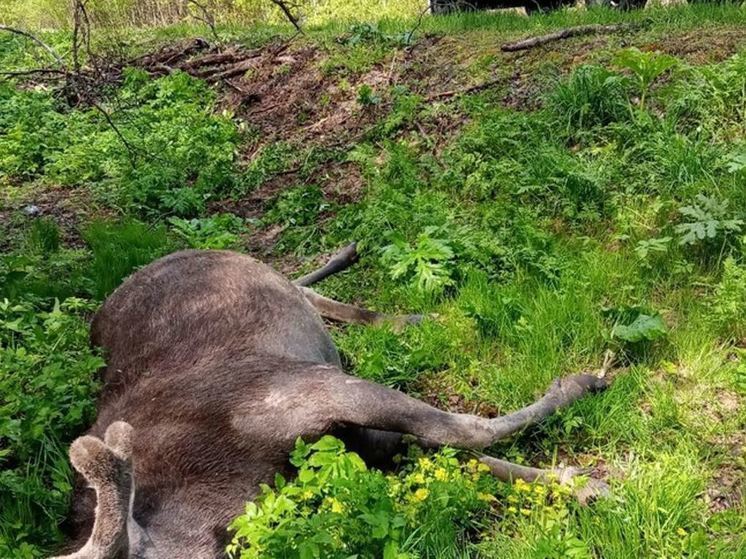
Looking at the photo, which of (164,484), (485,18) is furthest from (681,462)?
(485,18)

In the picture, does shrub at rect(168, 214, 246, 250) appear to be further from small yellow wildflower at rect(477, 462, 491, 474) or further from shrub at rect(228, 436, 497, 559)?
small yellow wildflower at rect(477, 462, 491, 474)

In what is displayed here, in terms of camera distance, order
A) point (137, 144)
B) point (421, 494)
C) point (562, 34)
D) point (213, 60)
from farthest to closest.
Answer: point (213, 60) → point (137, 144) → point (562, 34) → point (421, 494)

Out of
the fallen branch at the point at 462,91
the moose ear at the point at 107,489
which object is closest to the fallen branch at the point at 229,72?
the fallen branch at the point at 462,91

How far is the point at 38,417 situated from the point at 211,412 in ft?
2.87

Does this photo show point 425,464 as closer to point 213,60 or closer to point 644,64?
point 644,64

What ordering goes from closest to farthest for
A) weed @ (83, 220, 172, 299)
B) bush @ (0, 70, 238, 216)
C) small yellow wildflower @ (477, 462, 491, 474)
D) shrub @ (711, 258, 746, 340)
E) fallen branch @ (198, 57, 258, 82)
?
small yellow wildflower @ (477, 462, 491, 474)
shrub @ (711, 258, 746, 340)
weed @ (83, 220, 172, 299)
bush @ (0, 70, 238, 216)
fallen branch @ (198, 57, 258, 82)

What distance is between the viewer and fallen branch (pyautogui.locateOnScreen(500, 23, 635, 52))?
293 inches

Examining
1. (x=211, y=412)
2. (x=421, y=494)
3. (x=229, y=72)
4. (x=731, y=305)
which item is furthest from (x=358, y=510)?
(x=229, y=72)

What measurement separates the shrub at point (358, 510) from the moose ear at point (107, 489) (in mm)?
458

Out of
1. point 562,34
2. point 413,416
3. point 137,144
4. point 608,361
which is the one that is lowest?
point 608,361

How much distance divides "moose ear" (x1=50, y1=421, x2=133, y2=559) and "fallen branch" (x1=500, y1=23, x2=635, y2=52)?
245 inches

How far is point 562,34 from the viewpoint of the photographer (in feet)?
24.7

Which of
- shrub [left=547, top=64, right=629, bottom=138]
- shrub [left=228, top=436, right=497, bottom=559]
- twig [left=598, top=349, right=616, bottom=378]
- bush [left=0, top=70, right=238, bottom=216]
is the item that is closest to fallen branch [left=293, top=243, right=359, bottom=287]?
shrub [left=547, top=64, right=629, bottom=138]

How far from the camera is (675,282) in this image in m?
4.23
